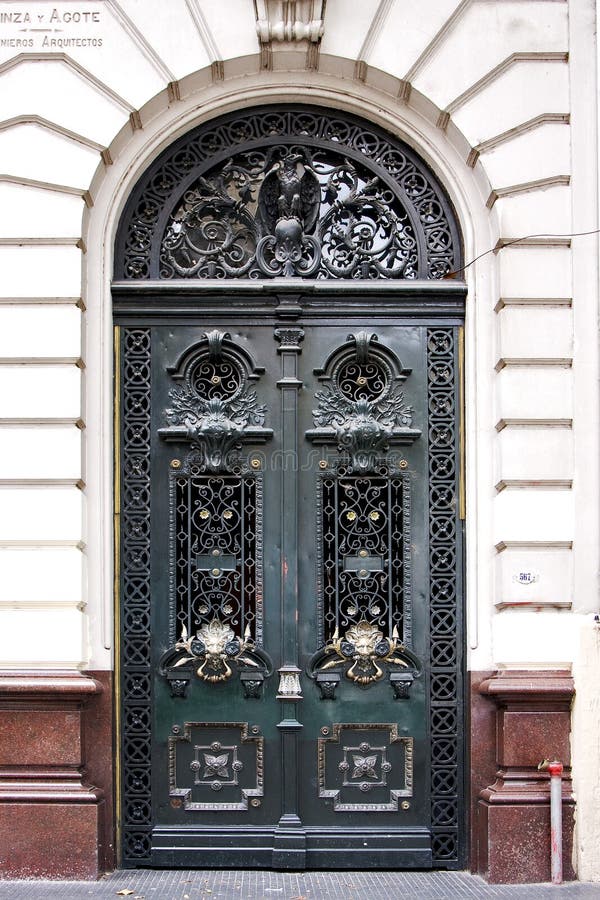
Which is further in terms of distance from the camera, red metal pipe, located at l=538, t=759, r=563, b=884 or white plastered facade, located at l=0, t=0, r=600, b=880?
white plastered facade, located at l=0, t=0, r=600, b=880

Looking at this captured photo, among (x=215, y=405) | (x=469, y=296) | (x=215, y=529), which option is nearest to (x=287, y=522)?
(x=215, y=529)

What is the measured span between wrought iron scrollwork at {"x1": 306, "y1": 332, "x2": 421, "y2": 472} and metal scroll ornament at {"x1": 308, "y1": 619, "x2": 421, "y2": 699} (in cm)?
132

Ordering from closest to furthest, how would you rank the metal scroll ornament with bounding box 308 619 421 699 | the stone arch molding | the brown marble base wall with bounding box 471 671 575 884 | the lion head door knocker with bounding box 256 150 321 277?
the brown marble base wall with bounding box 471 671 575 884 < the stone arch molding < the metal scroll ornament with bounding box 308 619 421 699 < the lion head door knocker with bounding box 256 150 321 277

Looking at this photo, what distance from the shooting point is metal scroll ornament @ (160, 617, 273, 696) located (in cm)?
898

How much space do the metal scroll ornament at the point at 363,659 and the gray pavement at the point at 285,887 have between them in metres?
1.37

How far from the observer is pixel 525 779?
8570 millimetres

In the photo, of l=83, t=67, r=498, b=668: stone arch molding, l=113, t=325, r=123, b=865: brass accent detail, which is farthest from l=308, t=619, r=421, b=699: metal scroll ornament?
l=113, t=325, r=123, b=865: brass accent detail

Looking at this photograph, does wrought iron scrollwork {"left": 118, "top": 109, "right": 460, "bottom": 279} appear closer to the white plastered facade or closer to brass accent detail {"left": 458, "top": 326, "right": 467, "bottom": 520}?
the white plastered facade

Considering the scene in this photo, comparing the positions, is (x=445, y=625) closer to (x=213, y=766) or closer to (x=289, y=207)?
(x=213, y=766)

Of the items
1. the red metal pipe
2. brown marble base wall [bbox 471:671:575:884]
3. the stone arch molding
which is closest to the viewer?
the red metal pipe

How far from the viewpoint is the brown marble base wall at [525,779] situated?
8.51m

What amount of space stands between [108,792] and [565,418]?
4.50 m

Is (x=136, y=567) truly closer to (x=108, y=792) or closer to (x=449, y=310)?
(x=108, y=792)

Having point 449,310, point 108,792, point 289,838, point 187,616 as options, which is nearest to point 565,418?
point 449,310
